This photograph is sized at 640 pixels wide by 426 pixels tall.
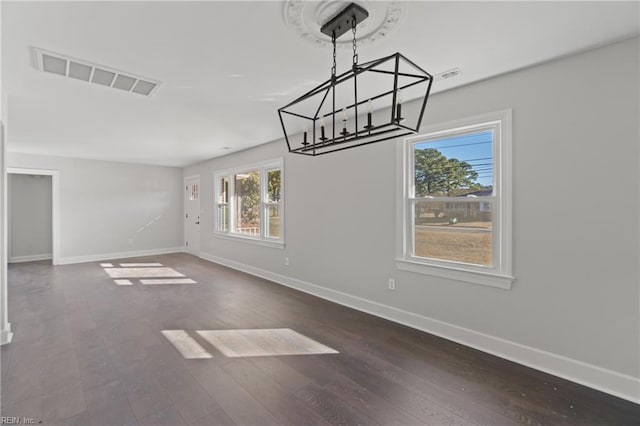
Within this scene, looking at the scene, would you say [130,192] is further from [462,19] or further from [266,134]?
[462,19]

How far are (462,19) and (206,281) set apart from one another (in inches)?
195

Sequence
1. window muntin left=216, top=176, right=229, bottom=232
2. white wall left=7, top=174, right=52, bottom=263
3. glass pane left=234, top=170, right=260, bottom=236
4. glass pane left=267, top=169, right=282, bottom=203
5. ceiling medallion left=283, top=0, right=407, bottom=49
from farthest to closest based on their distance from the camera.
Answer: white wall left=7, top=174, right=52, bottom=263 → window muntin left=216, top=176, right=229, bottom=232 → glass pane left=234, top=170, right=260, bottom=236 → glass pane left=267, top=169, right=282, bottom=203 → ceiling medallion left=283, top=0, right=407, bottom=49

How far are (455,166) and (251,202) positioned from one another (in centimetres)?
396

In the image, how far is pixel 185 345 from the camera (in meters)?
2.82

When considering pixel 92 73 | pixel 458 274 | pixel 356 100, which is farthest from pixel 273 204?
pixel 356 100

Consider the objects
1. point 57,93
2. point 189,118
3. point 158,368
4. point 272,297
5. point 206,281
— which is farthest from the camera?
point 206,281

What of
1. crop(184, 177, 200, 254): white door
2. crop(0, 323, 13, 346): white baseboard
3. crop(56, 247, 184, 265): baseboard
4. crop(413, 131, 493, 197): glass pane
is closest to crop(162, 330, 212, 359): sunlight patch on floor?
crop(0, 323, 13, 346): white baseboard

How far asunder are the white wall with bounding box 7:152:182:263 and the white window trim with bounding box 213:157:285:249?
6.92ft

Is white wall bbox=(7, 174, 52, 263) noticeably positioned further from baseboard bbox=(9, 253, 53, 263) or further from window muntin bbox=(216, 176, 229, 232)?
window muntin bbox=(216, 176, 229, 232)

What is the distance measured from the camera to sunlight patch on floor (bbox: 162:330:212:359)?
8.64 feet

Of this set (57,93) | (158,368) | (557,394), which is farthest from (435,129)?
(57,93)

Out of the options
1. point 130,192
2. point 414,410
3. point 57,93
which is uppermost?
point 57,93

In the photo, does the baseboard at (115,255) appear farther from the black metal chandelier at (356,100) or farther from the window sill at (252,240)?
the black metal chandelier at (356,100)

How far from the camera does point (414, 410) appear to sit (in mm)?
1940
